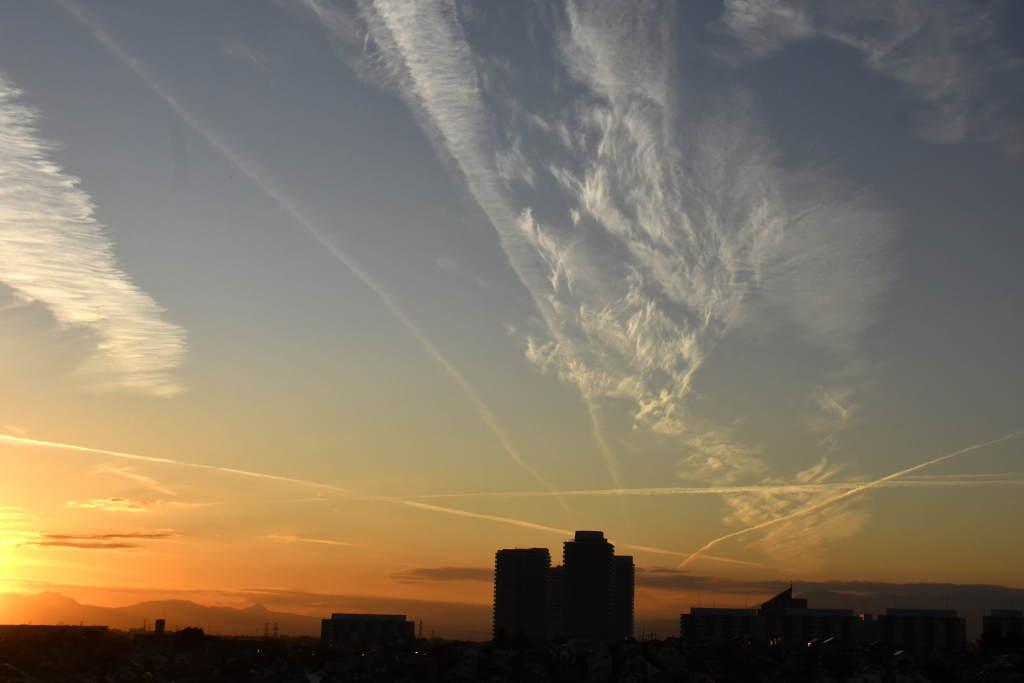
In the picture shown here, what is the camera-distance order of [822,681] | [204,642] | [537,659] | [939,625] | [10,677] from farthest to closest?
[939,625] < [204,642] < [537,659] < [822,681] < [10,677]

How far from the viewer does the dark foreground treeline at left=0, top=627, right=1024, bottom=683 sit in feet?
371

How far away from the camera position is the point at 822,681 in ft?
364

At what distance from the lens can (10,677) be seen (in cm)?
9956

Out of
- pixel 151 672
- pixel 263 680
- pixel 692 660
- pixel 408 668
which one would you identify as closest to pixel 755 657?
pixel 692 660

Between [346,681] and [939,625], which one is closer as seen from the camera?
[346,681]

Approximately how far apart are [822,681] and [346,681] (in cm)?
5908

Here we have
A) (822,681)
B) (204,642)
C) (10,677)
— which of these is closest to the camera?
(10,677)

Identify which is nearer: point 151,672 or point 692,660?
point 151,672

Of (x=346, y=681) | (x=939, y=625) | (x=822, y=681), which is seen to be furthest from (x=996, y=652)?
(x=346, y=681)

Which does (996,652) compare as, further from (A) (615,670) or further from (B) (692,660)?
(A) (615,670)

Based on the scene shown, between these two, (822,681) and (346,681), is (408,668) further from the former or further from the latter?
(822,681)

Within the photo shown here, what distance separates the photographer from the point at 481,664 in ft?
434

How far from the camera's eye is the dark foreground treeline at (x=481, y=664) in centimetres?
11306

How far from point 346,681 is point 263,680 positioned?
404 inches
